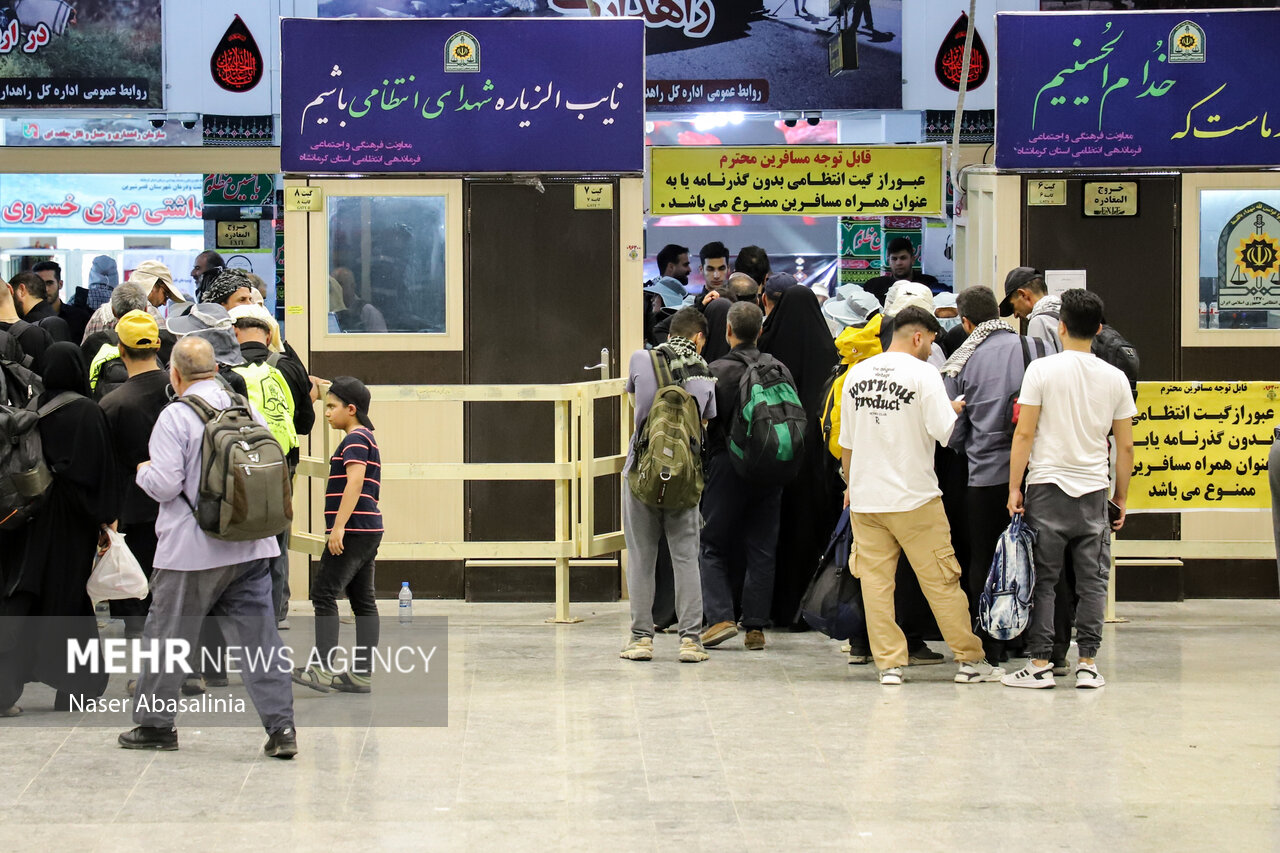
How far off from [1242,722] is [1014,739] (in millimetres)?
1021

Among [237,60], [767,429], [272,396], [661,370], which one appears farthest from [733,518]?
[237,60]

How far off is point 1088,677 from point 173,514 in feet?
12.9

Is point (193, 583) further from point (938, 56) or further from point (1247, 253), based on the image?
point (938, 56)

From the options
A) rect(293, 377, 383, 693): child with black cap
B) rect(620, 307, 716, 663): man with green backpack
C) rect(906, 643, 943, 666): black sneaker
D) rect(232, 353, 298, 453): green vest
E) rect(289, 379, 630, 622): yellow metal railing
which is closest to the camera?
rect(293, 377, 383, 693): child with black cap

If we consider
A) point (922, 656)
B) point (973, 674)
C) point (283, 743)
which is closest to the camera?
point (283, 743)

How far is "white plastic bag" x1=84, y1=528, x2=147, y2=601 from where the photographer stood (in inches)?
270

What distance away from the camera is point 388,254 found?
9914 millimetres

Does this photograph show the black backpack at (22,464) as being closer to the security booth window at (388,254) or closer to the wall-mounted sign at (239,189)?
the security booth window at (388,254)

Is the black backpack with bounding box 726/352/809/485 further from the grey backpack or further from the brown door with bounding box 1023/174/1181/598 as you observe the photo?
the brown door with bounding box 1023/174/1181/598

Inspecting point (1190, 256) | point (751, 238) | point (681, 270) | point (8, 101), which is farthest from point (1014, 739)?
point (8, 101)

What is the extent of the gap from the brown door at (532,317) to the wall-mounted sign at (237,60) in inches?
282

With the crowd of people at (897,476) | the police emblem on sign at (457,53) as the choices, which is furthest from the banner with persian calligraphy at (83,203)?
the crowd of people at (897,476)

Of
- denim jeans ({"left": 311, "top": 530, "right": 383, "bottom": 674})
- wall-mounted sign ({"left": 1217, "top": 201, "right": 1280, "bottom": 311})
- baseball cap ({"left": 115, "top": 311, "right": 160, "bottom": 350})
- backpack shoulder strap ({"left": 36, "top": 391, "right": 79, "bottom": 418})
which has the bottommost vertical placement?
denim jeans ({"left": 311, "top": 530, "right": 383, "bottom": 674})

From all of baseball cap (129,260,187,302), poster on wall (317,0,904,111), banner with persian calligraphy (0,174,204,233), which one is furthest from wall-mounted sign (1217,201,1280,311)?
banner with persian calligraphy (0,174,204,233)
